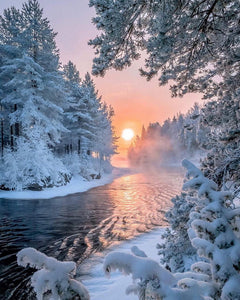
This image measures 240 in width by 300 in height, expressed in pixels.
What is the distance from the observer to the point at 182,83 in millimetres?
5602

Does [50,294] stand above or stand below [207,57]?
below

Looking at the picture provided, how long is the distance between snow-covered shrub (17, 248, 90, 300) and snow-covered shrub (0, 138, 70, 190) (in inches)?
689

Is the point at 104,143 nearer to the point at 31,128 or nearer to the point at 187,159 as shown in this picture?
the point at 31,128

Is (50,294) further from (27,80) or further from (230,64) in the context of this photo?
(27,80)

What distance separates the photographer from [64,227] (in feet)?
29.6

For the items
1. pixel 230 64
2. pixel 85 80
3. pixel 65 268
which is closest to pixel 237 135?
pixel 230 64

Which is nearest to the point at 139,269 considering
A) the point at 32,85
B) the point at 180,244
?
the point at 180,244

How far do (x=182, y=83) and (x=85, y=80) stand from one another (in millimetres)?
31040

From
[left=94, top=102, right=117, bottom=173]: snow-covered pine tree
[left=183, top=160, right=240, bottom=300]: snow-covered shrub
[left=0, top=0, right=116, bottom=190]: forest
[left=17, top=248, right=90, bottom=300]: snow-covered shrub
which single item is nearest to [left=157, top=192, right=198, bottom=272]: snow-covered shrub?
[left=183, top=160, right=240, bottom=300]: snow-covered shrub

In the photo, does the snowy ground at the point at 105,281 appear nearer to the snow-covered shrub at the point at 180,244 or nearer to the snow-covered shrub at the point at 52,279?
the snow-covered shrub at the point at 180,244

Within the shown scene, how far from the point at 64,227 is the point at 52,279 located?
845 cm

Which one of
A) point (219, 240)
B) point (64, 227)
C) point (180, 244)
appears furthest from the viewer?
point (64, 227)

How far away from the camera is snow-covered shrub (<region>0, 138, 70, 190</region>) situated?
17.3 m

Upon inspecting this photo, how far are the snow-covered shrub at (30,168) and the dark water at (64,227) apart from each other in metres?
3.13
